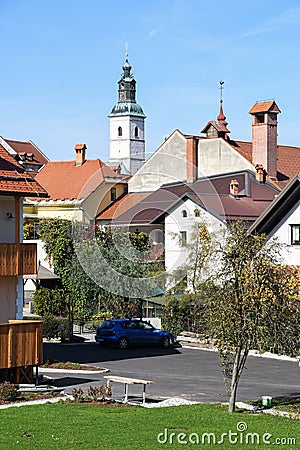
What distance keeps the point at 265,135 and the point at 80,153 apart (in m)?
19.4

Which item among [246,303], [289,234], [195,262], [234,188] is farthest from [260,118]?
[246,303]

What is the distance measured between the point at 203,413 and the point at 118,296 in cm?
2366

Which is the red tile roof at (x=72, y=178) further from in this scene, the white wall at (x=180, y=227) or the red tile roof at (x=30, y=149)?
the red tile roof at (x=30, y=149)

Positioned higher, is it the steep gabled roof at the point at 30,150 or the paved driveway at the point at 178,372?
the steep gabled roof at the point at 30,150

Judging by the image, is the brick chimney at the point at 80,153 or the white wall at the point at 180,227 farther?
the brick chimney at the point at 80,153

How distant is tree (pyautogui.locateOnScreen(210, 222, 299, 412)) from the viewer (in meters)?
20.0

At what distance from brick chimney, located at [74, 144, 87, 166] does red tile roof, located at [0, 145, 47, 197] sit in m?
46.1

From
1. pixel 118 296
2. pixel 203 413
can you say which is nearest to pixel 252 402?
pixel 203 413

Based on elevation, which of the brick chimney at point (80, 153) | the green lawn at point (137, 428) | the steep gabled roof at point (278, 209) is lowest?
the green lawn at point (137, 428)

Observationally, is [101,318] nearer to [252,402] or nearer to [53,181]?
[252,402]

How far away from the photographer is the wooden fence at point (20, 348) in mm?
24844

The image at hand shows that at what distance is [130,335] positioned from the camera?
1433 inches

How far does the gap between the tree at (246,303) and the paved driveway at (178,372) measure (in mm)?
3297

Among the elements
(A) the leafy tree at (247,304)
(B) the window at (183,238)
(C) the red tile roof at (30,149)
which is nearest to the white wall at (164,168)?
(B) the window at (183,238)
